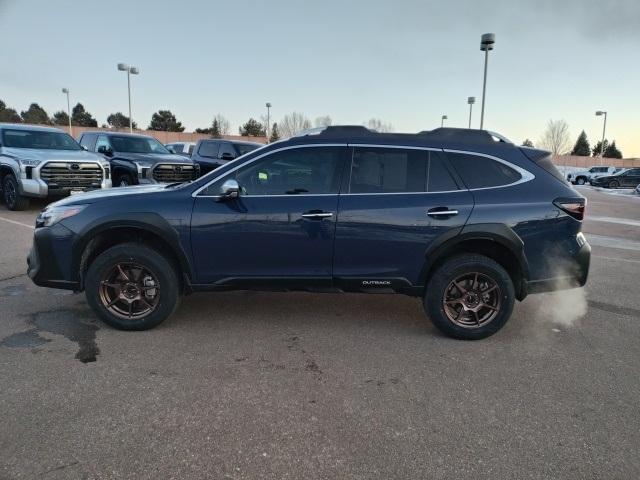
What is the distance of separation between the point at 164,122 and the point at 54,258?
3177 inches

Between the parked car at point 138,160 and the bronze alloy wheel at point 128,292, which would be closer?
the bronze alloy wheel at point 128,292

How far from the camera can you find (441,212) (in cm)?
408

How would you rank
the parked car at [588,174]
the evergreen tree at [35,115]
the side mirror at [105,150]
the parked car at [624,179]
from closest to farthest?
the side mirror at [105,150]
the parked car at [624,179]
the parked car at [588,174]
the evergreen tree at [35,115]

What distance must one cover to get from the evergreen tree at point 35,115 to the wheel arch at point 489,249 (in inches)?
3191

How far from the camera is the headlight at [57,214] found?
166 inches

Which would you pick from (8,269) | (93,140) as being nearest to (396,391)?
(8,269)

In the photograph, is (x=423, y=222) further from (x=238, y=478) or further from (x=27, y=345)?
(x=27, y=345)

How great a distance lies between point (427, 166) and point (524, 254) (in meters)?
1.13

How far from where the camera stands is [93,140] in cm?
1370

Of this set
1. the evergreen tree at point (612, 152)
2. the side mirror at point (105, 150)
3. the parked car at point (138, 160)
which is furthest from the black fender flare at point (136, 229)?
A: the evergreen tree at point (612, 152)

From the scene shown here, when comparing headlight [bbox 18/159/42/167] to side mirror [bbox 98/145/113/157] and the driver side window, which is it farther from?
the driver side window

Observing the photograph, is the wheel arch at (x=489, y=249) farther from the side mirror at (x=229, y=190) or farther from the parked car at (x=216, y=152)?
the parked car at (x=216, y=152)

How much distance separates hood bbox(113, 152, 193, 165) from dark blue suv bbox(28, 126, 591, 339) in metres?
8.54

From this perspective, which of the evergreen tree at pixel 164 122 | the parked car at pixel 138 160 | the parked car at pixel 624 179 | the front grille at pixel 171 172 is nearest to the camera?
the parked car at pixel 138 160
